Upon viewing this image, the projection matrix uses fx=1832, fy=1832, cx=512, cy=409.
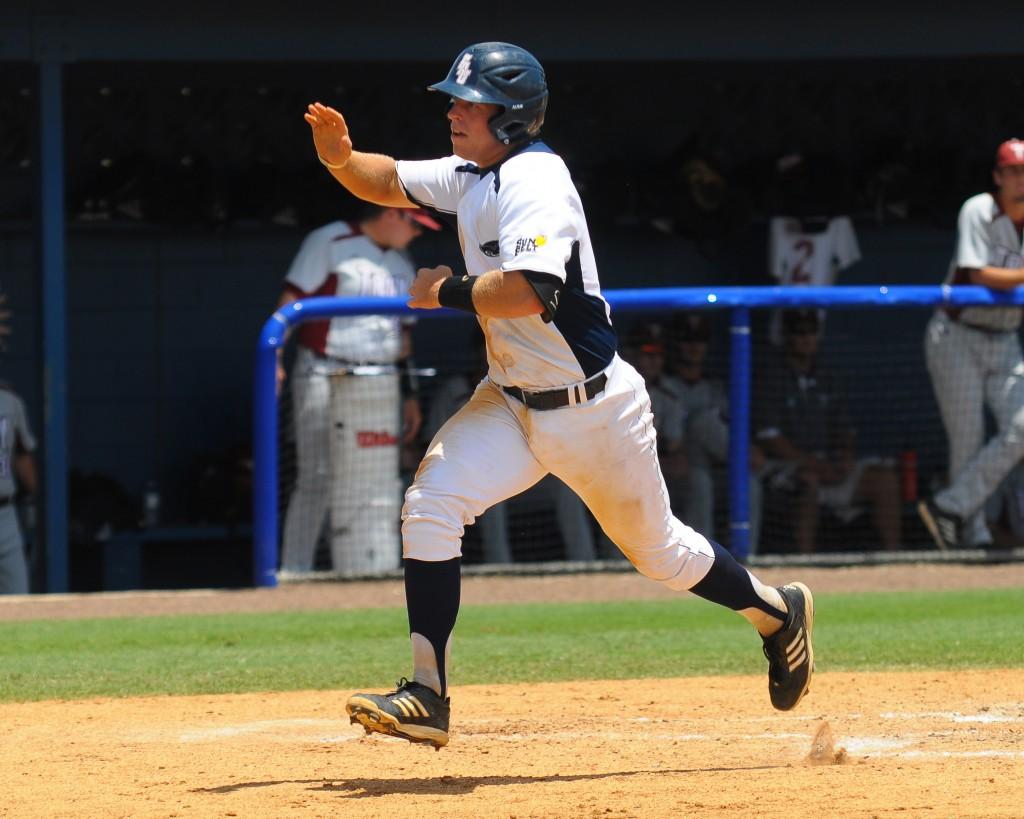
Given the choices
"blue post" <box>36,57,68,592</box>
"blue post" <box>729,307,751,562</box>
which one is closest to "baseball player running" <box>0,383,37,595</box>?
"blue post" <box>36,57,68,592</box>

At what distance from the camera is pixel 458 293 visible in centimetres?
434

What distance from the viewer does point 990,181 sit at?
11.5m

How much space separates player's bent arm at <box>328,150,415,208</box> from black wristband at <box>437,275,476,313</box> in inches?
23.2

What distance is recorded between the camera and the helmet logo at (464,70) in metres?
4.48

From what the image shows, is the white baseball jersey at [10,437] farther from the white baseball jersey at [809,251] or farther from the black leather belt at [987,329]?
the black leather belt at [987,329]

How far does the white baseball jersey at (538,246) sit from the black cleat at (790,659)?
94 cm

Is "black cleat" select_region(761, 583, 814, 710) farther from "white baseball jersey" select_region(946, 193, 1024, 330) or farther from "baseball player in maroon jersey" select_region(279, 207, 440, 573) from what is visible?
"white baseball jersey" select_region(946, 193, 1024, 330)

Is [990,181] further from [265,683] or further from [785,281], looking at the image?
[265,683]

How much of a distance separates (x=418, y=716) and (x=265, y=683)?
193 cm

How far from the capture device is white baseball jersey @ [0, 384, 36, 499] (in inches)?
365

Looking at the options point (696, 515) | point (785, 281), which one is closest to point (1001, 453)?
point (696, 515)

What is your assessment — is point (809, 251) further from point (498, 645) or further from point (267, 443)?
point (498, 645)

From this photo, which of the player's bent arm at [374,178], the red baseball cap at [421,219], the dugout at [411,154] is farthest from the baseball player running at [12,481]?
the player's bent arm at [374,178]

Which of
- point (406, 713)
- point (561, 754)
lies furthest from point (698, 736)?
point (406, 713)
